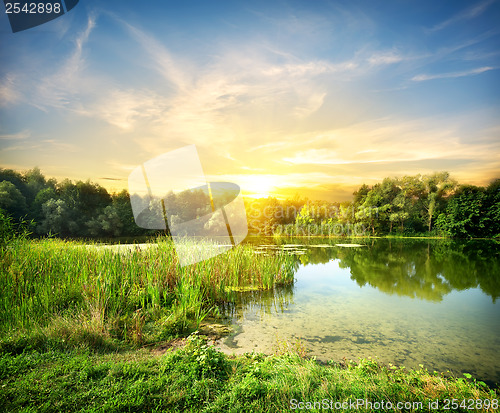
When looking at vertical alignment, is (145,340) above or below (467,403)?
below

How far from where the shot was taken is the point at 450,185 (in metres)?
38.3

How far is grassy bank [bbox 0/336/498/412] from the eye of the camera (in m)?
2.63

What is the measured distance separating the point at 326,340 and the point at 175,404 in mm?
3584

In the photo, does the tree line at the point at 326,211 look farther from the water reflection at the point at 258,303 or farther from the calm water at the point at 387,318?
the water reflection at the point at 258,303

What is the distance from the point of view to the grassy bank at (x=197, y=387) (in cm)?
263

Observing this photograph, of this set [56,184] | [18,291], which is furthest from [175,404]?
[56,184]

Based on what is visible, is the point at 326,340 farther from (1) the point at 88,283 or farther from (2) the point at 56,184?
(2) the point at 56,184

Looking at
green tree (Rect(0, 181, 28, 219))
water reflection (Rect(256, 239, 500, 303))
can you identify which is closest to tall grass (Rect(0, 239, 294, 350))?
water reflection (Rect(256, 239, 500, 303))

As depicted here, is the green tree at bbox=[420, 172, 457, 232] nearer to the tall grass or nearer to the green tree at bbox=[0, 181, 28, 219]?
the tall grass

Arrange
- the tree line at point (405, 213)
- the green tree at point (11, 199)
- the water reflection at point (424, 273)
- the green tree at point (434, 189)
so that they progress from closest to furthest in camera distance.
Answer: the water reflection at point (424, 273)
the green tree at point (11, 199)
the tree line at point (405, 213)
the green tree at point (434, 189)

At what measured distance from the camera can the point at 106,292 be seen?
543 cm

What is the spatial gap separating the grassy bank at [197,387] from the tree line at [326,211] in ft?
106

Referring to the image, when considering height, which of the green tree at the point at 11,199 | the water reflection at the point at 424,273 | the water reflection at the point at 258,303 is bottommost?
the water reflection at the point at 424,273

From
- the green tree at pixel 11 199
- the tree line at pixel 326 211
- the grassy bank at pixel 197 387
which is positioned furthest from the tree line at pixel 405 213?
the grassy bank at pixel 197 387
